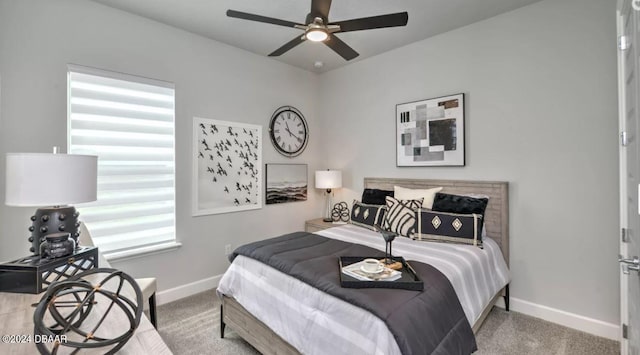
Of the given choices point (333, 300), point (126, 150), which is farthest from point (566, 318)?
point (126, 150)

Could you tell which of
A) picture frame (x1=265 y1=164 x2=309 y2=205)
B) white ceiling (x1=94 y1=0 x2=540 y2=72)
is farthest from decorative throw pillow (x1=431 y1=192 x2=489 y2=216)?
picture frame (x1=265 y1=164 x2=309 y2=205)

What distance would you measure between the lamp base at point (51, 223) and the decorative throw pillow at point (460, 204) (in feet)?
9.14

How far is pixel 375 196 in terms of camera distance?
11.2 feet

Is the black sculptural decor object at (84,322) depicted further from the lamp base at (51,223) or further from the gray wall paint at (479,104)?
the gray wall paint at (479,104)

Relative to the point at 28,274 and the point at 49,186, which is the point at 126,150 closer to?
the point at 49,186

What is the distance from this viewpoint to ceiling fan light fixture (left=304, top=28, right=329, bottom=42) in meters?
2.04

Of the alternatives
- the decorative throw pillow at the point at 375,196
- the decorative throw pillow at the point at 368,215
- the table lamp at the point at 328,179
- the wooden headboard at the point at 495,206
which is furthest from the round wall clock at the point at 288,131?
the wooden headboard at the point at 495,206

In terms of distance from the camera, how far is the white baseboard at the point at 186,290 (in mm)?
2869

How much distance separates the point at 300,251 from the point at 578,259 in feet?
7.66

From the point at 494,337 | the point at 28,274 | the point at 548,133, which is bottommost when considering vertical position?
the point at 494,337

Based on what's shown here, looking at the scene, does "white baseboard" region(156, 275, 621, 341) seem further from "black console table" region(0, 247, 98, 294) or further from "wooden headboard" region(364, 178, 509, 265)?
"black console table" region(0, 247, 98, 294)

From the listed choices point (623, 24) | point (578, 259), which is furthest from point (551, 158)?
point (623, 24)

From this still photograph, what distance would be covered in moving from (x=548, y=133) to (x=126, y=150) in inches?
151

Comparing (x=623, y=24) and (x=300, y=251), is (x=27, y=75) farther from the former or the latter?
(x=623, y=24)
